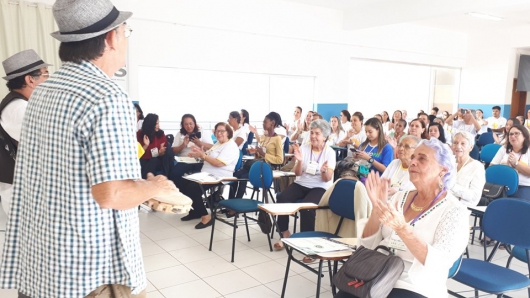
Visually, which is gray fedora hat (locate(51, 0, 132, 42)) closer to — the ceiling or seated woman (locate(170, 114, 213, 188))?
seated woman (locate(170, 114, 213, 188))

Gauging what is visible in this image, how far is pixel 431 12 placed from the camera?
24.6ft

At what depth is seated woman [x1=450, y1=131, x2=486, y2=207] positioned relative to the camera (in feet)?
11.1

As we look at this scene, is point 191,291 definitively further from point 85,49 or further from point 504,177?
point 504,177

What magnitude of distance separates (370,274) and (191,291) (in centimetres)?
172

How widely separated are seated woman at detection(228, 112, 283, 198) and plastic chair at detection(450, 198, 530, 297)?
9.83 feet

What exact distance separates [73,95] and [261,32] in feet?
25.5

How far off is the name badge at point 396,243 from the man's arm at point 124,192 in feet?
4.50

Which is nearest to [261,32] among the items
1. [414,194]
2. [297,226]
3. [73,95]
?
[297,226]

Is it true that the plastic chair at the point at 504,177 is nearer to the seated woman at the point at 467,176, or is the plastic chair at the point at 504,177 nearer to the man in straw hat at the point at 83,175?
the seated woman at the point at 467,176

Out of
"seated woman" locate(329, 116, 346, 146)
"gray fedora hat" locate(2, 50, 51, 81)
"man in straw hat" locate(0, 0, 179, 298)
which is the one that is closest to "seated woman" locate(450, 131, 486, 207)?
"man in straw hat" locate(0, 0, 179, 298)

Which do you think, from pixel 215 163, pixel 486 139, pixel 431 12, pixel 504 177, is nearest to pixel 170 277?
pixel 215 163

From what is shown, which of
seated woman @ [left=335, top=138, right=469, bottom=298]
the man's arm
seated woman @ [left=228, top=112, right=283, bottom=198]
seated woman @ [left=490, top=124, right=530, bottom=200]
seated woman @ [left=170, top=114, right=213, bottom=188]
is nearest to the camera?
the man's arm

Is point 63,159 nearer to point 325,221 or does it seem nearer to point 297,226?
point 325,221

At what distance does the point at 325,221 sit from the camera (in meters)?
3.27
